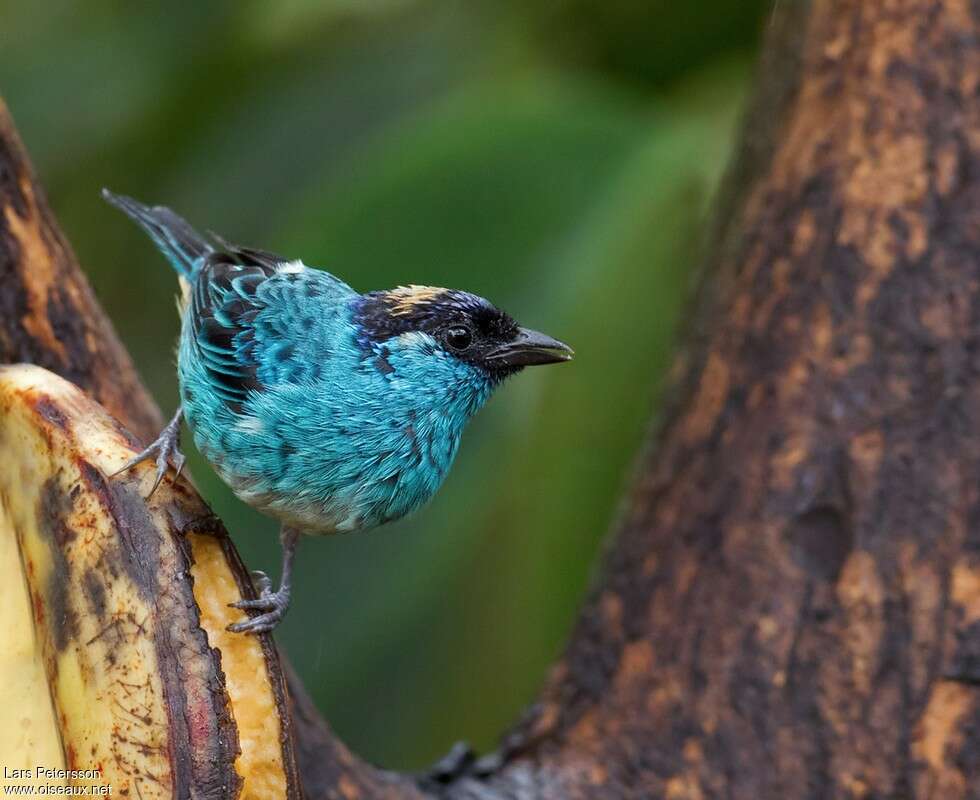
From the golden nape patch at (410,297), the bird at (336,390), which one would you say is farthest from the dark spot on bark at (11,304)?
the golden nape patch at (410,297)

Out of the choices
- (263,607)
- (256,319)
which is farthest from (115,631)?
(256,319)

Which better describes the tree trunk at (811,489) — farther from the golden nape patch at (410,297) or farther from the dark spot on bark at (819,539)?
the golden nape patch at (410,297)

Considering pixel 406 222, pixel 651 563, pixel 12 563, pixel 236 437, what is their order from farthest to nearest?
1. pixel 406 222
2. pixel 651 563
3. pixel 236 437
4. pixel 12 563

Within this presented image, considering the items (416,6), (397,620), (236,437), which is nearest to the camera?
(236,437)

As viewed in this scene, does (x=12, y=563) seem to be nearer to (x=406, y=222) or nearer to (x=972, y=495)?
(x=406, y=222)

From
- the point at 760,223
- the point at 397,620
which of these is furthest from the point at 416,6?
the point at 397,620

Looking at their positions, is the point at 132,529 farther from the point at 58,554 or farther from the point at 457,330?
the point at 457,330

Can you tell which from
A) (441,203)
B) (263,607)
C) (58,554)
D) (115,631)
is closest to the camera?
(115,631)
